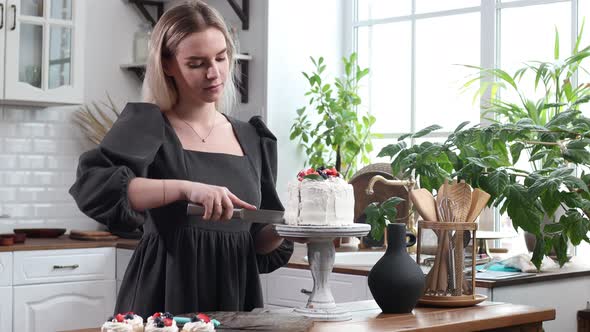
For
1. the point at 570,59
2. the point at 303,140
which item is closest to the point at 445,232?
the point at 570,59

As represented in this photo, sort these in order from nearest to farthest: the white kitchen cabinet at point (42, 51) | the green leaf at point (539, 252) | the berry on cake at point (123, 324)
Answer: the berry on cake at point (123, 324) → the green leaf at point (539, 252) → the white kitchen cabinet at point (42, 51)

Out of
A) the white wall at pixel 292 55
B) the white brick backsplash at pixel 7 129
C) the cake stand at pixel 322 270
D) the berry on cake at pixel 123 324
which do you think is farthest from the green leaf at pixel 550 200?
the white brick backsplash at pixel 7 129

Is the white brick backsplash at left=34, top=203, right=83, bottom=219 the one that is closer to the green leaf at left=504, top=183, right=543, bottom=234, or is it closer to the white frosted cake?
the white frosted cake

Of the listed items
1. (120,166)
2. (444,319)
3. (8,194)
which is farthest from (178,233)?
(8,194)

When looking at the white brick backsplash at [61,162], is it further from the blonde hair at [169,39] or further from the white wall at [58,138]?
the blonde hair at [169,39]

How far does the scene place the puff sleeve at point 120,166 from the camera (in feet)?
6.08

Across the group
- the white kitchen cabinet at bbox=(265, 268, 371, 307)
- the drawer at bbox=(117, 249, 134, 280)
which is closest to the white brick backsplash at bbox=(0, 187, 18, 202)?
the drawer at bbox=(117, 249, 134, 280)

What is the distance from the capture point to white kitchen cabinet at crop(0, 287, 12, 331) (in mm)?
4180

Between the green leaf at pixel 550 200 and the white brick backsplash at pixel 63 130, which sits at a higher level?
the white brick backsplash at pixel 63 130

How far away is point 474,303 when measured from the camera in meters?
2.34

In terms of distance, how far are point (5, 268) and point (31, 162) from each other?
2.75 feet

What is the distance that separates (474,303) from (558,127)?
1.83ft

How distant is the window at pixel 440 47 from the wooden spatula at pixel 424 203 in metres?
1.74

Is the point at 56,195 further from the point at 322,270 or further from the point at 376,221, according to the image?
the point at 322,270
